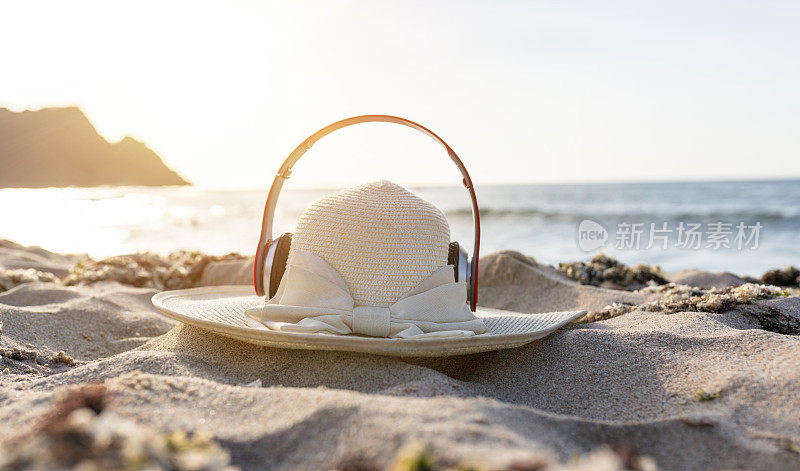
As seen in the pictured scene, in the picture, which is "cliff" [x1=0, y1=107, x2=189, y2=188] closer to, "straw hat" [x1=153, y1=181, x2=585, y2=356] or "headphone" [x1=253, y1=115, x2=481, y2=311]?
"headphone" [x1=253, y1=115, x2=481, y2=311]

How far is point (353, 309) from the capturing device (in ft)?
7.72

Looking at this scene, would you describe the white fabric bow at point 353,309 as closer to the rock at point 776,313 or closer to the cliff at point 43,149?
the rock at point 776,313

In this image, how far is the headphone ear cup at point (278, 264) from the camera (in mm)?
2666

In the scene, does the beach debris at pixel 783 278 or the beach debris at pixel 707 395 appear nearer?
the beach debris at pixel 707 395

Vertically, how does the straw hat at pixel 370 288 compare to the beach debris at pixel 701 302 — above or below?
above

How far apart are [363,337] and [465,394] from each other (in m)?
0.51

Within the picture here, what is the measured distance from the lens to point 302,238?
2.55 m

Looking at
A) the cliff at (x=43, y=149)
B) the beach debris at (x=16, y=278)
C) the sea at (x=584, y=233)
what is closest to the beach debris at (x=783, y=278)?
the sea at (x=584, y=233)

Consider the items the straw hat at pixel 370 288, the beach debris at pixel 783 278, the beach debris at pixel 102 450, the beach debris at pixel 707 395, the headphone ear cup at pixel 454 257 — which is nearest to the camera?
the beach debris at pixel 102 450

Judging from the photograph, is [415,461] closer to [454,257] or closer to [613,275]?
[454,257]

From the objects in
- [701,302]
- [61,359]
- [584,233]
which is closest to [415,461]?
[61,359]

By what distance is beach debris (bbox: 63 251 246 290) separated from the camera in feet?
17.1

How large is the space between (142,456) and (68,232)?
14671 millimetres

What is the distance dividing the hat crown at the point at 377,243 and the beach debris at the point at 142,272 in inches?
136
